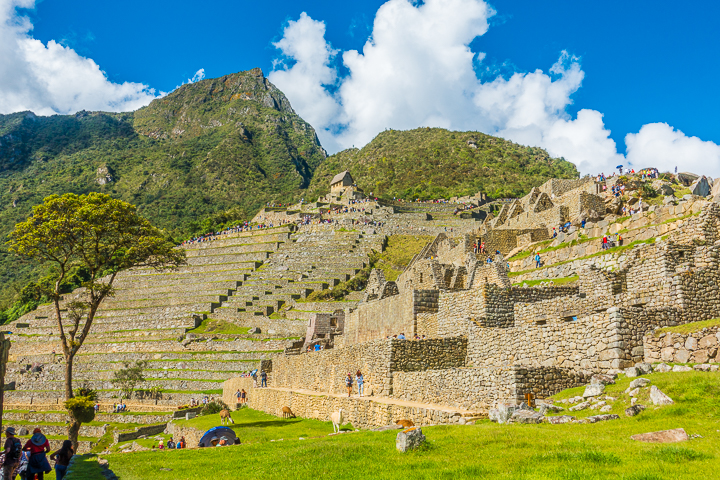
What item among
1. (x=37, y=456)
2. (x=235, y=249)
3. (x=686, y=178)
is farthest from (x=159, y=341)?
(x=686, y=178)

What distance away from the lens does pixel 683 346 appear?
1130 cm

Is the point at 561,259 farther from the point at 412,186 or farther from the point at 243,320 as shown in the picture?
the point at 412,186

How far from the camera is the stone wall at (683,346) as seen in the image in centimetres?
1077

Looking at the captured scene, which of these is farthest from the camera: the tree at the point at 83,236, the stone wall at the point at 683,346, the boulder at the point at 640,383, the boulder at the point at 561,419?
the tree at the point at 83,236

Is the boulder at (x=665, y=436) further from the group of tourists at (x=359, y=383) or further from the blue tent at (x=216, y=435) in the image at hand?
the blue tent at (x=216, y=435)

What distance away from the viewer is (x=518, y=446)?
314 inches

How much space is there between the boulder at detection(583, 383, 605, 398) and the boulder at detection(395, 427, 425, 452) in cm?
363

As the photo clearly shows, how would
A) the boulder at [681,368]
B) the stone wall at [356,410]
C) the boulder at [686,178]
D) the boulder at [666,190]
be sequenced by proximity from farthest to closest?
the boulder at [686,178]
the boulder at [666,190]
the stone wall at [356,410]
the boulder at [681,368]

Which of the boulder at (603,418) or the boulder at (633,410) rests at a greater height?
the boulder at (633,410)

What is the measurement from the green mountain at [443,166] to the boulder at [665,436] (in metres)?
99.0

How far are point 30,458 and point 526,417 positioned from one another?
9.45 meters

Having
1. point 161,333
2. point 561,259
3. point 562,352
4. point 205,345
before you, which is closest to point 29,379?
point 161,333

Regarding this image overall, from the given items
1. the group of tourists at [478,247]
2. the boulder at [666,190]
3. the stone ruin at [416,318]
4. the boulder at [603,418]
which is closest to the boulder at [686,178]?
the boulder at [666,190]

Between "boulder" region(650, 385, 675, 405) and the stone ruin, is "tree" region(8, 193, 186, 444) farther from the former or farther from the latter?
"boulder" region(650, 385, 675, 405)
